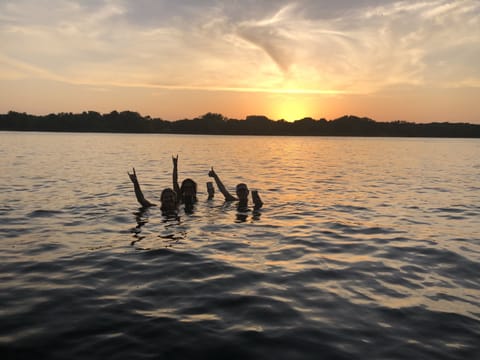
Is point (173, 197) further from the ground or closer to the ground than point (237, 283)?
further from the ground

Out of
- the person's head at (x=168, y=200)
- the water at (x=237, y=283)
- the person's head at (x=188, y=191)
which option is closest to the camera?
the water at (x=237, y=283)

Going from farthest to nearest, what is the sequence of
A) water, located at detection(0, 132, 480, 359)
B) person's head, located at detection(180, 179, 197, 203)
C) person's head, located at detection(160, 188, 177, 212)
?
person's head, located at detection(180, 179, 197, 203)
person's head, located at detection(160, 188, 177, 212)
water, located at detection(0, 132, 480, 359)

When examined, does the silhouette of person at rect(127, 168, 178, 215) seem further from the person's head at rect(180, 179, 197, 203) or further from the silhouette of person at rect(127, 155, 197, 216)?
the person's head at rect(180, 179, 197, 203)

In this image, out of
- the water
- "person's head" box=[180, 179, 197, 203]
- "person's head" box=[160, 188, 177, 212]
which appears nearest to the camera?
the water

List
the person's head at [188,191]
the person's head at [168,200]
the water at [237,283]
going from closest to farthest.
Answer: the water at [237,283] < the person's head at [168,200] < the person's head at [188,191]

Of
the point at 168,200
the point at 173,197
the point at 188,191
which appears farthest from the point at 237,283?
the point at 188,191

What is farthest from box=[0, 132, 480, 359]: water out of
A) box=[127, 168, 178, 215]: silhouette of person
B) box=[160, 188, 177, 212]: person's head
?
box=[160, 188, 177, 212]: person's head

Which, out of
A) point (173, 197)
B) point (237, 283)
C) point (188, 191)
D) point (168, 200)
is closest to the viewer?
point (237, 283)

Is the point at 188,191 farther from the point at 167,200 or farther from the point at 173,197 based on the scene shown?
the point at 167,200

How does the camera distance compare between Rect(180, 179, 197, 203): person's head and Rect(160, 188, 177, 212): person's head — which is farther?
Rect(180, 179, 197, 203): person's head

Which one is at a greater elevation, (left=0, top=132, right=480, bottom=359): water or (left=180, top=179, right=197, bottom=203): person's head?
(left=180, top=179, right=197, bottom=203): person's head

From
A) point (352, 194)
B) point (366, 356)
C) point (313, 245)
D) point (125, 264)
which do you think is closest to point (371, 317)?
point (366, 356)

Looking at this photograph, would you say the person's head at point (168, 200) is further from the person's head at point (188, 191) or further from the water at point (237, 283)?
the person's head at point (188, 191)

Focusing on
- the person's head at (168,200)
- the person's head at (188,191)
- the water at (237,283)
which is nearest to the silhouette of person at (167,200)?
the person's head at (168,200)
